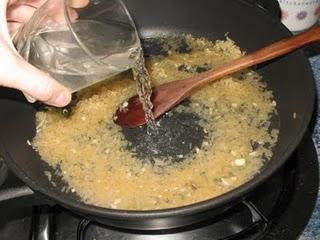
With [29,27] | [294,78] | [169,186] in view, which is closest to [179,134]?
[169,186]

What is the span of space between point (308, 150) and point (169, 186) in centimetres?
27

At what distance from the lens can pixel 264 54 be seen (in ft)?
2.98

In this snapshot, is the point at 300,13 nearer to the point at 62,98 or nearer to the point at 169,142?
the point at 169,142

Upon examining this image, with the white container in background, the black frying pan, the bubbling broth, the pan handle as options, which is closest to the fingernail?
the black frying pan

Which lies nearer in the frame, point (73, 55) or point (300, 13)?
point (73, 55)

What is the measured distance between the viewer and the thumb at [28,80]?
0.62m

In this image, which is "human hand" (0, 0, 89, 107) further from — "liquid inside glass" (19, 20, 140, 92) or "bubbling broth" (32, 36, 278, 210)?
"bubbling broth" (32, 36, 278, 210)

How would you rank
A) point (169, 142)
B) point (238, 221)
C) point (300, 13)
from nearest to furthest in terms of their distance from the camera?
point (238, 221) < point (169, 142) < point (300, 13)

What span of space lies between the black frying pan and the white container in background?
0.42 ft

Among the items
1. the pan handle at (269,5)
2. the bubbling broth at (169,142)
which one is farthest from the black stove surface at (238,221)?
the pan handle at (269,5)

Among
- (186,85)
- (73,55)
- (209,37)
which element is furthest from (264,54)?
(73,55)

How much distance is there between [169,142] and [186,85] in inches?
4.4

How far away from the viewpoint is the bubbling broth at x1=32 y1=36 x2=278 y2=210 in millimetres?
871

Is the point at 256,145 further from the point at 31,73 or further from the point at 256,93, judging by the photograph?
the point at 31,73
